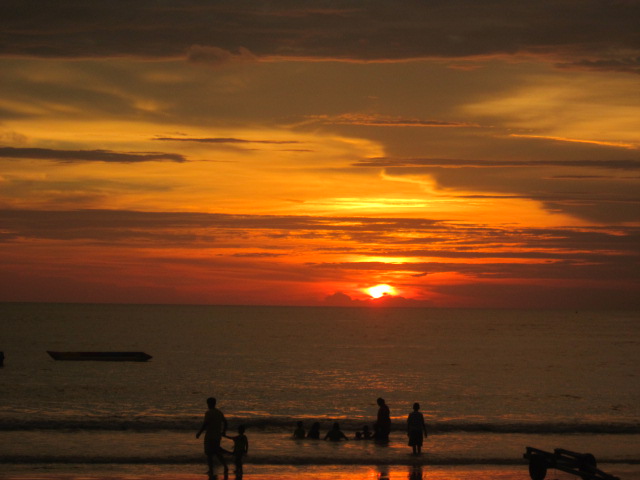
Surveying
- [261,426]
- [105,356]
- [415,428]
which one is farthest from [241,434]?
[105,356]

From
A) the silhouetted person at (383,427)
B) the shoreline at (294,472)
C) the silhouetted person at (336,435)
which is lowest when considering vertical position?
the shoreline at (294,472)

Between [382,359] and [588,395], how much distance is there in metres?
38.5

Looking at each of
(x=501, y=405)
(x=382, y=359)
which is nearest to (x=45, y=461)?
(x=501, y=405)

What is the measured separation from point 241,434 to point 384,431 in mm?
7730

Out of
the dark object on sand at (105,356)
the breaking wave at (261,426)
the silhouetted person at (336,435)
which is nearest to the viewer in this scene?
the silhouetted person at (336,435)

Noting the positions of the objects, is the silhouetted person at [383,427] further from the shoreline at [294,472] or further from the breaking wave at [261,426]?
the breaking wave at [261,426]

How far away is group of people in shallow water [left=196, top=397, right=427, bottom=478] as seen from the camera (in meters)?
19.7

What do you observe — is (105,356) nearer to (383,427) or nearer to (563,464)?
(383,427)

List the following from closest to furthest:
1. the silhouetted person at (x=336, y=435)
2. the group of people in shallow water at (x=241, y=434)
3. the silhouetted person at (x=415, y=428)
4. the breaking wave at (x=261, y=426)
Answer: the group of people in shallow water at (x=241, y=434), the silhouetted person at (x=415, y=428), the silhouetted person at (x=336, y=435), the breaking wave at (x=261, y=426)

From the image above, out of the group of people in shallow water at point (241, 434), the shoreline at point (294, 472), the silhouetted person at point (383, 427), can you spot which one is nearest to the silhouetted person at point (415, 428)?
the group of people in shallow water at point (241, 434)

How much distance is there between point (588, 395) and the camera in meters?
56.4

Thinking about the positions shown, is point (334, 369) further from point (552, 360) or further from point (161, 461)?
point (161, 461)

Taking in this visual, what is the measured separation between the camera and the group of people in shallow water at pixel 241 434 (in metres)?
19.7

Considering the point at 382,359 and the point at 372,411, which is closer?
the point at 372,411
